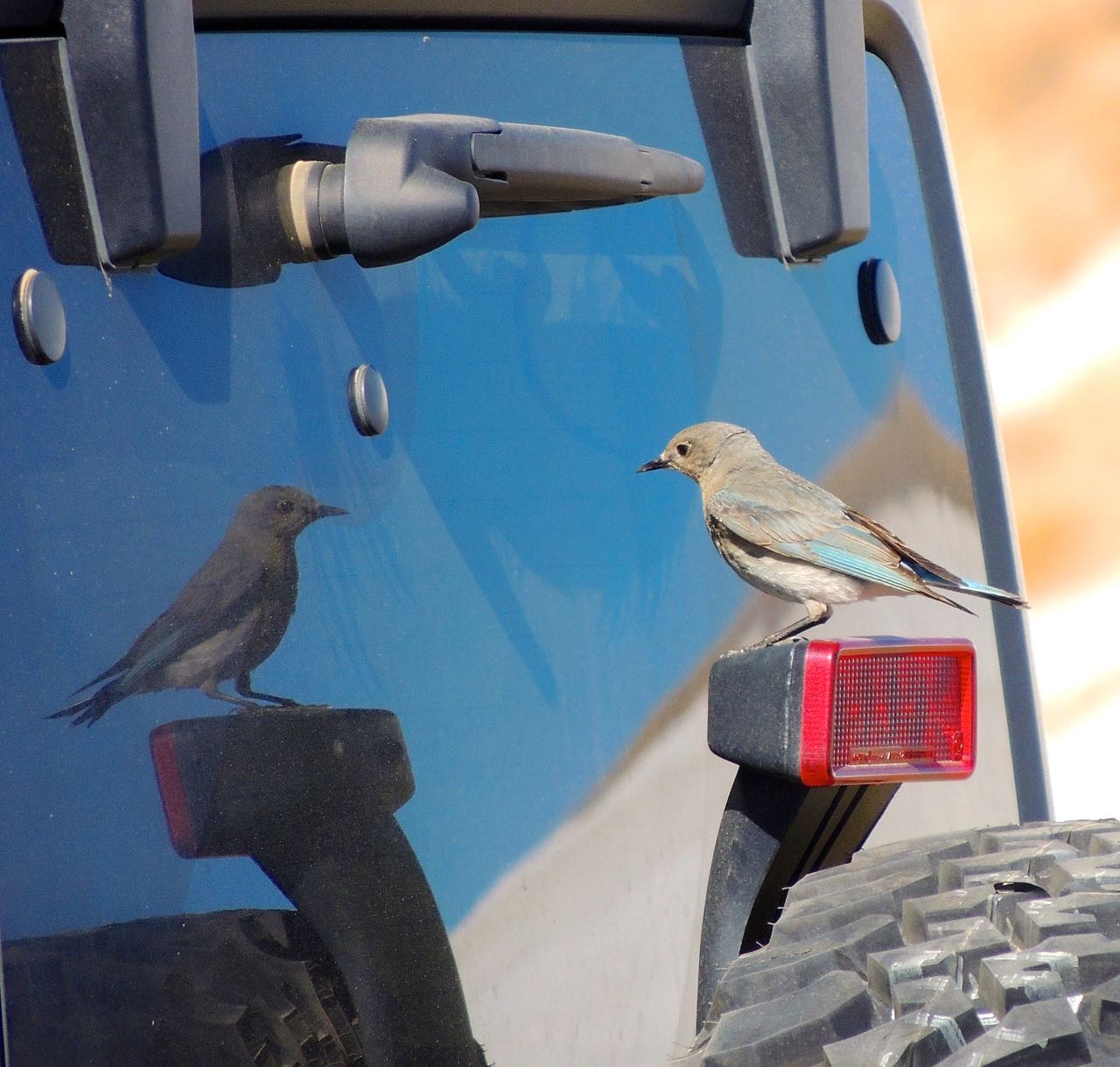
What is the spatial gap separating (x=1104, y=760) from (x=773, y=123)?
28.2ft

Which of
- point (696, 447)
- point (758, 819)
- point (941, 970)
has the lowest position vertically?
point (941, 970)

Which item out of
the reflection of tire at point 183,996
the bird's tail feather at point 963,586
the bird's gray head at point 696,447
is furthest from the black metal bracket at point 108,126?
the bird's tail feather at point 963,586

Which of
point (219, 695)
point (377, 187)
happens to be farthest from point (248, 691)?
point (377, 187)

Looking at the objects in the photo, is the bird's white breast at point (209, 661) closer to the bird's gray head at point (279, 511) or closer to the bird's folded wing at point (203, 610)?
the bird's folded wing at point (203, 610)

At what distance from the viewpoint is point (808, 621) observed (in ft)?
7.81

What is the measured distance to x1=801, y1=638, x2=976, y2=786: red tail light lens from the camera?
165 cm

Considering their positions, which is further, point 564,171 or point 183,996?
point 564,171

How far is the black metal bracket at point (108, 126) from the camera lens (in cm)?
153

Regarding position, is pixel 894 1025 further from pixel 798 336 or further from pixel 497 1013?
pixel 798 336

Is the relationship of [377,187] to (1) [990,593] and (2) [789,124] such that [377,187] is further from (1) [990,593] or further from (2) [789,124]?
(1) [990,593]

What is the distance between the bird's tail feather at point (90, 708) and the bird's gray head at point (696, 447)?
838 millimetres

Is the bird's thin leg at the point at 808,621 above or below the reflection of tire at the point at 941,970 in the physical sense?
above

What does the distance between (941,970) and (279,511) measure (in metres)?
0.82

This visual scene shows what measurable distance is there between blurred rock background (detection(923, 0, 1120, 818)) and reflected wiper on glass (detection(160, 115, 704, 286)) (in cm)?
1037
